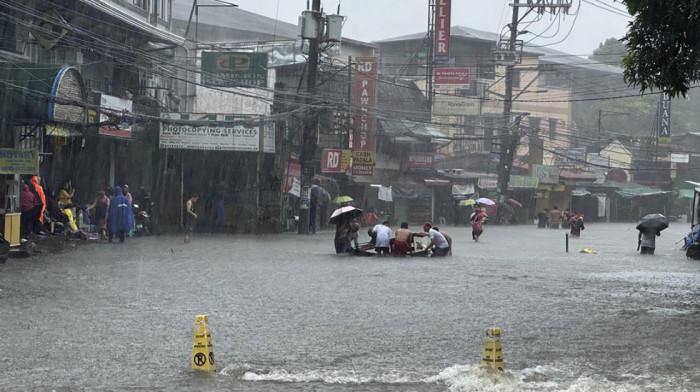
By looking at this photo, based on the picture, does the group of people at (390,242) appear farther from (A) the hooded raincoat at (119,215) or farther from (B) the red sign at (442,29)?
(B) the red sign at (442,29)

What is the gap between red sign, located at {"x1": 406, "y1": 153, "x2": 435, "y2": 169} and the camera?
56.1 m

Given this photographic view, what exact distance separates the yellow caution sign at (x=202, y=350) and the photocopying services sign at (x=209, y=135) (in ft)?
83.7

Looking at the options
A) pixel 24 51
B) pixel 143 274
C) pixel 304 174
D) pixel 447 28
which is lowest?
pixel 143 274

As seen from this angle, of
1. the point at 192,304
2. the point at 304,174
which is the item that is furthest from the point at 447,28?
the point at 192,304

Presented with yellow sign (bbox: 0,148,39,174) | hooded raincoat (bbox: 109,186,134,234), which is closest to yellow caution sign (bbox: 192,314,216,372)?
yellow sign (bbox: 0,148,39,174)

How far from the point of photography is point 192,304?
1360 centimetres

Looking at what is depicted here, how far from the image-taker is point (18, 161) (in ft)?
69.6

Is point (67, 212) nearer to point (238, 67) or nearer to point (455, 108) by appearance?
point (238, 67)

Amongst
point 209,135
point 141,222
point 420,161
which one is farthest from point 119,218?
point 420,161

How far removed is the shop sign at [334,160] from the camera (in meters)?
39.7

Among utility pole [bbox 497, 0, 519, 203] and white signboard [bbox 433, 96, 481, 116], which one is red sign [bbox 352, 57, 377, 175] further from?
white signboard [bbox 433, 96, 481, 116]

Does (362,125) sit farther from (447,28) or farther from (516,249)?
(516,249)

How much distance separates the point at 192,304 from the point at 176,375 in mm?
5249

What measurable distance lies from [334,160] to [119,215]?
48.5 ft
